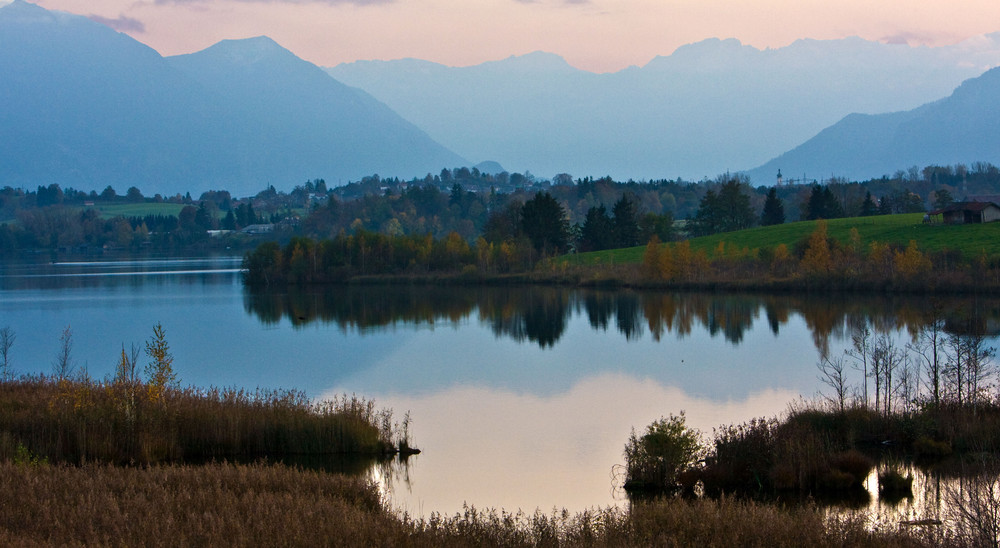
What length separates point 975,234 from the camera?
77.3m

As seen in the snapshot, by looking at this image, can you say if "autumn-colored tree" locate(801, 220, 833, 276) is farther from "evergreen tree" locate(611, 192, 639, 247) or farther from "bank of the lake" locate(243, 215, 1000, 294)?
"evergreen tree" locate(611, 192, 639, 247)

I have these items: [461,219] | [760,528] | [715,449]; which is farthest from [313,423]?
[461,219]

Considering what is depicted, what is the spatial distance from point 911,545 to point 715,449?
28.9 ft

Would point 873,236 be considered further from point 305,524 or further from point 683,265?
point 305,524

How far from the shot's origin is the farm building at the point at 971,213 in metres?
83.1

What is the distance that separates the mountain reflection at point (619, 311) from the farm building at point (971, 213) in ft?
89.2

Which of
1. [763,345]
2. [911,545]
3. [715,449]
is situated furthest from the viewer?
[763,345]

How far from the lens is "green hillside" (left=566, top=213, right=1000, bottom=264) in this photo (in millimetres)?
74875

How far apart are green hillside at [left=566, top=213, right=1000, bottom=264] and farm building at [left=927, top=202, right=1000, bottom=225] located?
1.37 meters

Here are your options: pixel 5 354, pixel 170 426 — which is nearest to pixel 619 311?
pixel 5 354

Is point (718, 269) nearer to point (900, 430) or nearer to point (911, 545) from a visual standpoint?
point (900, 430)

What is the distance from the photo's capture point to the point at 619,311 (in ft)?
205

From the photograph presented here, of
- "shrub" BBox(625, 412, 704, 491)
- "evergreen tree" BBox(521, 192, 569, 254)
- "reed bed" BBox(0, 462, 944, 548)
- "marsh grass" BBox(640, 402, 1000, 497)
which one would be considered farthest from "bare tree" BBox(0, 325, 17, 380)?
"evergreen tree" BBox(521, 192, 569, 254)

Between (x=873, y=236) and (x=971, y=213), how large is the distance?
8722 mm
